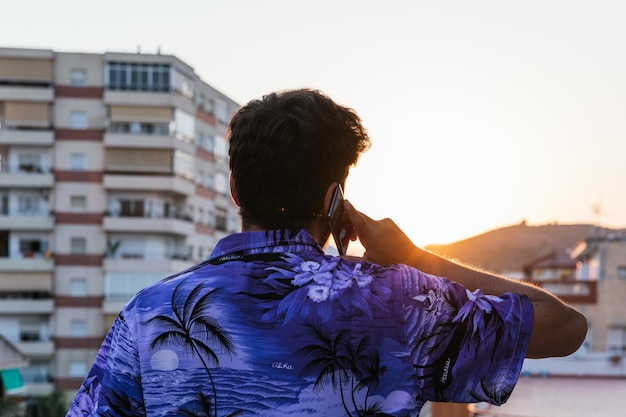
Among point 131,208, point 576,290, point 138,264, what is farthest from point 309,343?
point 131,208

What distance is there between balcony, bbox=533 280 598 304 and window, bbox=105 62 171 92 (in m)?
21.8

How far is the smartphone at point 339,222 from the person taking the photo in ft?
7.73

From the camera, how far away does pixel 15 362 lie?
111 ft

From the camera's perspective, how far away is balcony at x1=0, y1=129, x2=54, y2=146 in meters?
55.2

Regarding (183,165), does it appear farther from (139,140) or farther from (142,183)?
(139,140)

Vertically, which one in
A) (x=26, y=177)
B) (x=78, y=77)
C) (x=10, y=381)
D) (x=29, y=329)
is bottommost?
(x=10, y=381)

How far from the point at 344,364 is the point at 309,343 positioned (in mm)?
85

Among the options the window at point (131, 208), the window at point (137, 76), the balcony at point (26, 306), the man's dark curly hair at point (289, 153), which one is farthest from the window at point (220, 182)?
the man's dark curly hair at point (289, 153)

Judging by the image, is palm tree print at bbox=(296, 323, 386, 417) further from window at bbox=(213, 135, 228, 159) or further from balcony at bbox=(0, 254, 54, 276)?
window at bbox=(213, 135, 228, 159)

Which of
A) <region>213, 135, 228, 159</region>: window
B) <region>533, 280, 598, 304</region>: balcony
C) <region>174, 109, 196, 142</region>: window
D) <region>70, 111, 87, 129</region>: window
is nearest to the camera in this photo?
<region>533, 280, 598, 304</region>: balcony

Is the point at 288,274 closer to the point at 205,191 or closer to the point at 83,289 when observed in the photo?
the point at 83,289

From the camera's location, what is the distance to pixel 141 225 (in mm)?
57344

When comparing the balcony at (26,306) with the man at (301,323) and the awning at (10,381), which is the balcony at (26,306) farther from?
the man at (301,323)

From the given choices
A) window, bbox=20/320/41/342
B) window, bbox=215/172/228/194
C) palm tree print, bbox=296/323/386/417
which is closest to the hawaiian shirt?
palm tree print, bbox=296/323/386/417
